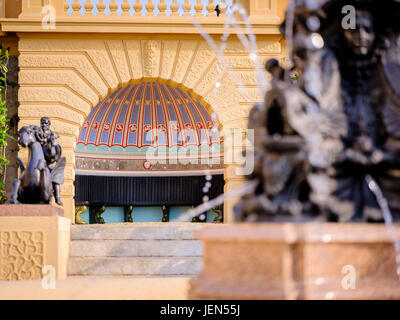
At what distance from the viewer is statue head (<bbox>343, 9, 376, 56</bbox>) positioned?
169 inches

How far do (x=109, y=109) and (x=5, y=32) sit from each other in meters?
4.07

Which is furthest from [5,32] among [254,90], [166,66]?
[254,90]

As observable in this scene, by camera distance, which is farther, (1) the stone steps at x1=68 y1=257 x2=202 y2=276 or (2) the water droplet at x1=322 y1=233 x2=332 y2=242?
(1) the stone steps at x1=68 y1=257 x2=202 y2=276

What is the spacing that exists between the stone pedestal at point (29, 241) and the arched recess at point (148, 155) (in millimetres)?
7672

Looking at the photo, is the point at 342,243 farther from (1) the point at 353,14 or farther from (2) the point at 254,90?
(2) the point at 254,90

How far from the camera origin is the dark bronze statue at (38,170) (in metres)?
7.63

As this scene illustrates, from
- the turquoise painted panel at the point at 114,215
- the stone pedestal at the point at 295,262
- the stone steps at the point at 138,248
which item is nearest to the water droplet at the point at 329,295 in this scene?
the stone pedestal at the point at 295,262

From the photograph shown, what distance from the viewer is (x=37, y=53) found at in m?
11.6

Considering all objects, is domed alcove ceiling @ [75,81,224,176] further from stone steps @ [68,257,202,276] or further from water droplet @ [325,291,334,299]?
water droplet @ [325,291,334,299]

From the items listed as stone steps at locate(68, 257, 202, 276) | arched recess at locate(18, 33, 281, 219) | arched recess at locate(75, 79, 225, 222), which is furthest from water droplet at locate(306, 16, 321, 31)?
arched recess at locate(75, 79, 225, 222)

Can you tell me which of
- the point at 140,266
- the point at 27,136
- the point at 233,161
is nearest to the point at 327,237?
the point at 140,266

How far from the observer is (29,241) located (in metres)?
7.62

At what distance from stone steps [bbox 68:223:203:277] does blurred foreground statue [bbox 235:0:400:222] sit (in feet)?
11.8

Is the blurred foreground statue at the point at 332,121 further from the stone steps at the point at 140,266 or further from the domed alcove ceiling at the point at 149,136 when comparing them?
the domed alcove ceiling at the point at 149,136
